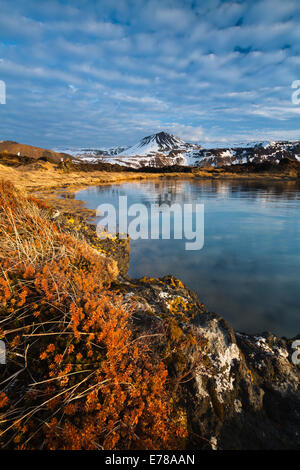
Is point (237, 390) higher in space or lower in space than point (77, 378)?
lower

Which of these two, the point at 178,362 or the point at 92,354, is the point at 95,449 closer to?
the point at 92,354

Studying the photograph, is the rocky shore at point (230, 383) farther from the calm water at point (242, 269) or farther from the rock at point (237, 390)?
the calm water at point (242, 269)

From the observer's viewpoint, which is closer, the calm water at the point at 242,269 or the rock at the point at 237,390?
the rock at the point at 237,390

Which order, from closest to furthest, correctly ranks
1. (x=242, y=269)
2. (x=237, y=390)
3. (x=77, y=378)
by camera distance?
(x=77, y=378)
(x=237, y=390)
(x=242, y=269)

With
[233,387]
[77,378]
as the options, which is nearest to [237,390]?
[233,387]

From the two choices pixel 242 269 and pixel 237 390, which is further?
pixel 242 269

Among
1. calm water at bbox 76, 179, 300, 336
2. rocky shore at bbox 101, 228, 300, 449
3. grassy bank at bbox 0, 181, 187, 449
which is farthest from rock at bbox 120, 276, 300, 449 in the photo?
calm water at bbox 76, 179, 300, 336

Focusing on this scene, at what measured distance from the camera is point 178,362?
9.85ft

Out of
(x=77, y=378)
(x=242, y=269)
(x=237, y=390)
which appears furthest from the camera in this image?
(x=242, y=269)

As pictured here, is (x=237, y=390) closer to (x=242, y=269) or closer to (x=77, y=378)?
(x=77, y=378)

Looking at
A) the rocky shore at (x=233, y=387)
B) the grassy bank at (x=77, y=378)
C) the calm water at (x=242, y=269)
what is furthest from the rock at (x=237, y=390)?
the calm water at (x=242, y=269)

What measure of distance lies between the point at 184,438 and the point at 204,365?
0.95 meters

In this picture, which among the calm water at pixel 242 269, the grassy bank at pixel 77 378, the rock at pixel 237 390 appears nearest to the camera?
the grassy bank at pixel 77 378

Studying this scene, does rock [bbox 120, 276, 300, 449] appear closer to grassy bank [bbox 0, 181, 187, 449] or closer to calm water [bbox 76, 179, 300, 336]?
grassy bank [bbox 0, 181, 187, 449]
